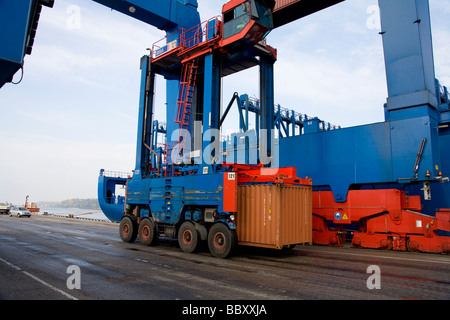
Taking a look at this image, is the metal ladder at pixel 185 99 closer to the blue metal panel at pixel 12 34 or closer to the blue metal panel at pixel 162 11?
the blue metal panel at pixel 162 11

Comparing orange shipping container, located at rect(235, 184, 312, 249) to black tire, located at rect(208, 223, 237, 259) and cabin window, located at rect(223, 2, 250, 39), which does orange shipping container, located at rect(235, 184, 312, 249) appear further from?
cabin window, located at rect(223, 2, 250, 39)

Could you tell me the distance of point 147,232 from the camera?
1370 centimetres

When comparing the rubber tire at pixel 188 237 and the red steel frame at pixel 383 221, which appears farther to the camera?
the red steel frame at pixel 383 221

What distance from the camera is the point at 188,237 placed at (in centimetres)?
1169

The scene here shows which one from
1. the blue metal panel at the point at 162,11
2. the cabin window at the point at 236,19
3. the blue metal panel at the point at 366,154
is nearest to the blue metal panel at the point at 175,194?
the cabin window at the point at 236,19

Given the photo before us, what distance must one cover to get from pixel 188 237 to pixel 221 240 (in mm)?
1681

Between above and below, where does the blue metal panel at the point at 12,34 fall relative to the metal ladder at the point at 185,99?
below

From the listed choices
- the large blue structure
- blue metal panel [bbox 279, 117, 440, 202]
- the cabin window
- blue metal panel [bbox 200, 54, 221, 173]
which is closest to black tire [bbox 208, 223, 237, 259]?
the large blue structure

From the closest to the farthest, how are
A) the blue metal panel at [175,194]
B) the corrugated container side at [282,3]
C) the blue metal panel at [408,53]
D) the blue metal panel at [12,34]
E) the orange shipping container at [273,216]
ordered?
the blue metal panel at [12,34]
the orange shipping container at [273,216]
the blue metal panel at [175,194]
the blue metal panel at [408,53]
the corrugated container side at [282,3]

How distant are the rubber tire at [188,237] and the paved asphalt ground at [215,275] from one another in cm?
32

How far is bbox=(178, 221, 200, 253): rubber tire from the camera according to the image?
11.3m

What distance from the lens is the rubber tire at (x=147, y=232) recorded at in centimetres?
1330

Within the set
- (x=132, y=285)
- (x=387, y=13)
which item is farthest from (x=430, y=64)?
(x=132, y=285)

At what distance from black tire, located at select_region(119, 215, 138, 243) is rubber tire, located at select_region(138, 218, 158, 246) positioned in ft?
1.52
